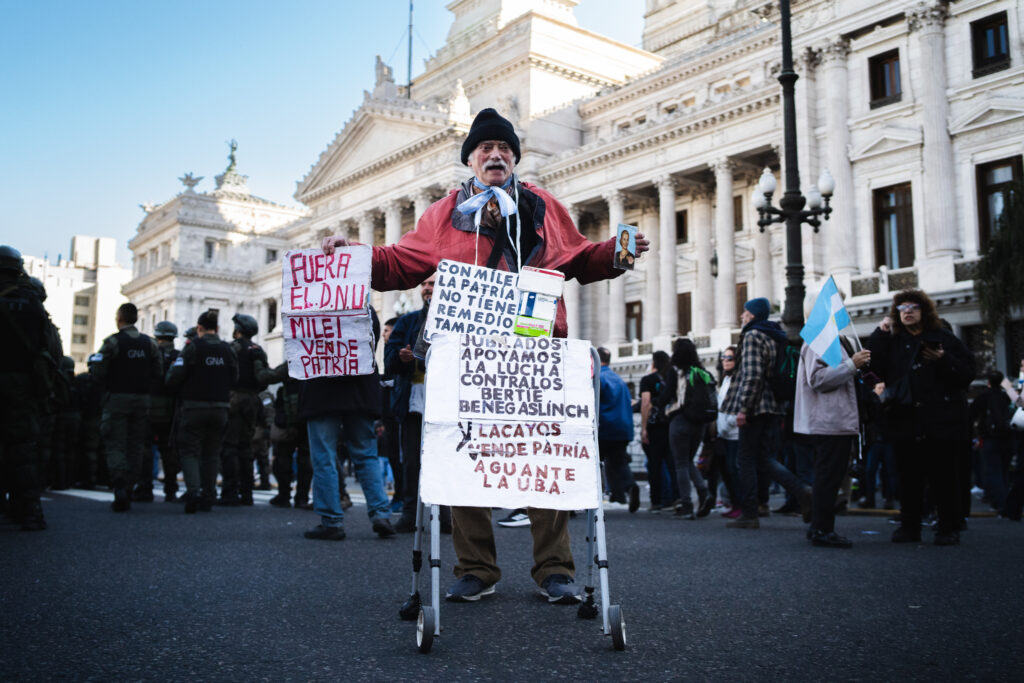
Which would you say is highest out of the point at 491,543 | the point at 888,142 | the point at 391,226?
the point at 391,226

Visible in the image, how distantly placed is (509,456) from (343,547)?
341cm

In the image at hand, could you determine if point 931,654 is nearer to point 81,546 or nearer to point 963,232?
point 81,546

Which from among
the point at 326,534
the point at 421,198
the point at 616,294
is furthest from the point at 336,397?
the point at 421,198

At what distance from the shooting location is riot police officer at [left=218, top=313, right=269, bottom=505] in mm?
10117

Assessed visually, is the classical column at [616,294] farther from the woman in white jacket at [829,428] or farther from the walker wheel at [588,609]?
the walker wheel at [588,609]

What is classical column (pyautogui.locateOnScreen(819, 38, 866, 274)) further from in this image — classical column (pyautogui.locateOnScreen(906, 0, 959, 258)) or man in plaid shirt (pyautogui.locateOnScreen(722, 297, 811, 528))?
man in plaid shirt (pyautogui.locateOnScreen(722, 297, 811, 528))

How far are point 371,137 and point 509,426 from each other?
44688 mm

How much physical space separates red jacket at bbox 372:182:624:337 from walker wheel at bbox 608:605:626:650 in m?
1.27

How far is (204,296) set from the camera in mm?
62875

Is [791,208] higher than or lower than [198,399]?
higher

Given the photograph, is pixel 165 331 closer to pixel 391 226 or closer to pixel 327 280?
pixel 327 280

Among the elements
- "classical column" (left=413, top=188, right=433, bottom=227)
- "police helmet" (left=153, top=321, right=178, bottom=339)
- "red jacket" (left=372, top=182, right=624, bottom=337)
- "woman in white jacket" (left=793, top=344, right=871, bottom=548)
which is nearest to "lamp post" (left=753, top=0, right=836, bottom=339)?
"woman in white jacket" (left=793, top=344, right=871, bottom=548)

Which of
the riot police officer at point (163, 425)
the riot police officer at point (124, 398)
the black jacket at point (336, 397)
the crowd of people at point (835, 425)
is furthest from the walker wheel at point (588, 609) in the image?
the riot police officer at point (163, 425)

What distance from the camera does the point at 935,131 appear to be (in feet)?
78.5
